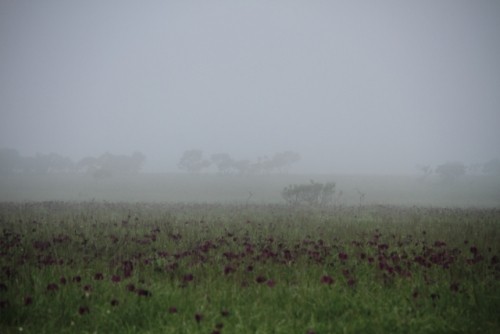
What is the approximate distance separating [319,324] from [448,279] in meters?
3.24

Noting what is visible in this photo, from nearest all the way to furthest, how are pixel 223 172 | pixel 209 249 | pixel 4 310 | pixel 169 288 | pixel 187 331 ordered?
pixel 187 331 → pixel 4 310 → pixel 169 288 → pixel 209 249 → pixel 223 172

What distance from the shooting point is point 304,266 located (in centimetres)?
666

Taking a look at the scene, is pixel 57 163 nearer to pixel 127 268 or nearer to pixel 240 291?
pixel 127 268

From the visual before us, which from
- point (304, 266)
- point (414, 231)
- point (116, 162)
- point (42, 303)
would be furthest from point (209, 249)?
point (116, 162)

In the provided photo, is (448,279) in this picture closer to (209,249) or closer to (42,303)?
(209,249)

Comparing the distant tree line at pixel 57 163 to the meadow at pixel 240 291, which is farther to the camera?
the distant tree line at pixel 57 163

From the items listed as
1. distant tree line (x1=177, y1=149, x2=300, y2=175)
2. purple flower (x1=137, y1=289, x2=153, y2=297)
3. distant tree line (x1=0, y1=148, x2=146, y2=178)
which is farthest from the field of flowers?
distant tree line (x1=0, y1=148, x2=146, y2=178)

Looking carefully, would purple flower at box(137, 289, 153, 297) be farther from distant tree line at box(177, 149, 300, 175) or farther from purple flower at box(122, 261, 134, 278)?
distant tree line at box(177, 149, 300, 175)

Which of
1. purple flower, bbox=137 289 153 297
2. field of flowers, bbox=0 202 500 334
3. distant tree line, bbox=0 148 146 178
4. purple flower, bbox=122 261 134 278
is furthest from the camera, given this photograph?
distant tree line, bbox=0 148 146 178

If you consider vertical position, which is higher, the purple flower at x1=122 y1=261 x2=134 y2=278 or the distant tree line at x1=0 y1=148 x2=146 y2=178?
Result: the distant tree line at x1=0 y1=148 x2=146 y2=178

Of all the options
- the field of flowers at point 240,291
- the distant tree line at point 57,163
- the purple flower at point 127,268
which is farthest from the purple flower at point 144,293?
the distant tree line at point 57,163

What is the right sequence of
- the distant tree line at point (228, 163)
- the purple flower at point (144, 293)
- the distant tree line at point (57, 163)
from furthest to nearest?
the distant tree line at point (57, 163)
the distant tree line at point (228, 163)
the purple flower at point (144, 293)

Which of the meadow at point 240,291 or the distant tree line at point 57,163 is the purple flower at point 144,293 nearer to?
the meadow at point 240,291

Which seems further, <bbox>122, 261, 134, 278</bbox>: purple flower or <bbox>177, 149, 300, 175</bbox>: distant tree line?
<bbox>177, 149, 300, 175</bbox>: distant tree line
